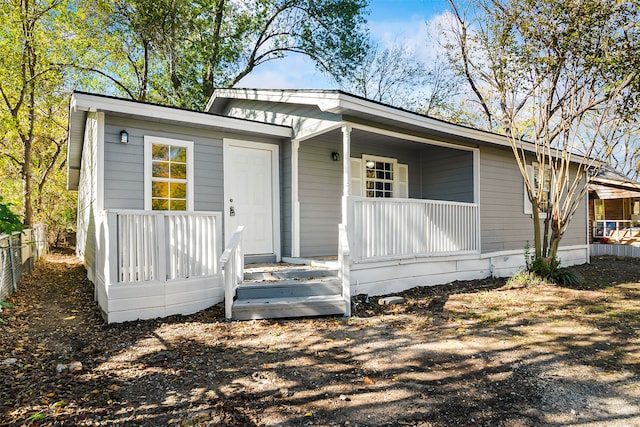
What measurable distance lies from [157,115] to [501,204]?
7.32 metres

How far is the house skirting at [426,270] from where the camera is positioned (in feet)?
18.9

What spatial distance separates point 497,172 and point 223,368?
24.6 ft

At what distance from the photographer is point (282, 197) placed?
23.5 feet

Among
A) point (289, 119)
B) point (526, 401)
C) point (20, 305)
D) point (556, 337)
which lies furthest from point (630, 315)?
point (20, 305)

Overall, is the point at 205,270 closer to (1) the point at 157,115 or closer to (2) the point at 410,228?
(1) the point at 157,115

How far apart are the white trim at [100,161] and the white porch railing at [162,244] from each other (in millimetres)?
1177

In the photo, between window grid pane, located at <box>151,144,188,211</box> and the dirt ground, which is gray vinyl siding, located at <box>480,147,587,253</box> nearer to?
the dirt ground

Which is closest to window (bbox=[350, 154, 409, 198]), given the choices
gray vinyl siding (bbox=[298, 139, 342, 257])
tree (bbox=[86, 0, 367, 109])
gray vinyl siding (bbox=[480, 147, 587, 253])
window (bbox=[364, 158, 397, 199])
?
window (bbox=[364, 158, 397, 199])

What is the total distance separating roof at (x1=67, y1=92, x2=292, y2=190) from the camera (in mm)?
5125

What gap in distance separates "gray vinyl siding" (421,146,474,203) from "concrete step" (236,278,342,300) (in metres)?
4.44

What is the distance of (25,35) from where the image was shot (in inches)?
472

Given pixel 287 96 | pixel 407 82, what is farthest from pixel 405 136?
pixel 407 82

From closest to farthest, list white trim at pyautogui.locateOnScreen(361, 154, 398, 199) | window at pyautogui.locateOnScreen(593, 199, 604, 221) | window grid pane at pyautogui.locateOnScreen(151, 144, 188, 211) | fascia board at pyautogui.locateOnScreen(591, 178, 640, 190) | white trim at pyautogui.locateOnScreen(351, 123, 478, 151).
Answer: window grid pane at pyautogui.locateOnScreen(151, 144, 188, 211) < white trim at pyautogui.locateOnScreen(351, 123, 478, 151) < white trim at pyautogui.locateOnScreen(361, 154, 398, 199) < fascia board at pyautogui.locateOnScreen(591, 178, 640, 190) < window at pyautogui.locateOnScreen(593, 199, 604, 221)

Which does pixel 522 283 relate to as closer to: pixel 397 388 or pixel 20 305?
pixel 397 388
